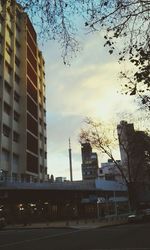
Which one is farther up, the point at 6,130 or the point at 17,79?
the point at 17,79

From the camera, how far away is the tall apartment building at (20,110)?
203 feet

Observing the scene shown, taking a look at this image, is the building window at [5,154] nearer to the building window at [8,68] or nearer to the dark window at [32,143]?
the dark window at [32,143]

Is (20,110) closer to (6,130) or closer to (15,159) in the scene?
(6,130)

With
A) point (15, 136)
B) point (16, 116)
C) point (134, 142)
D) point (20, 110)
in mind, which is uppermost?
point (20, 110)

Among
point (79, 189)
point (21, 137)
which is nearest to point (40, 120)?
point (21, 137)

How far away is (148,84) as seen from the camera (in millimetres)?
13914

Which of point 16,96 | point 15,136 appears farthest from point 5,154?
point 16,96

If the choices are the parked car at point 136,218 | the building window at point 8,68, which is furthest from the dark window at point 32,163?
the parked car at point 136,218

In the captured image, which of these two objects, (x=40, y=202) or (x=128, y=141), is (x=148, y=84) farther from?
(x=40, y=202)

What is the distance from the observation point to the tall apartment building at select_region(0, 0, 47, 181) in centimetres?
Result: 6175

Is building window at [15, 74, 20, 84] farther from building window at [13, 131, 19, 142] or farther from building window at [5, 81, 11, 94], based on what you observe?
building window at [13, 131, 19, 142]

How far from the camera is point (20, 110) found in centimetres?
6956

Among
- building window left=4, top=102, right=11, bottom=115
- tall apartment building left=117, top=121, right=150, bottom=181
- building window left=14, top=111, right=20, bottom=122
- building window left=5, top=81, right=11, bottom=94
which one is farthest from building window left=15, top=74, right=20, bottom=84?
tall apartment building left=117, top=121, right=150, bottom=181

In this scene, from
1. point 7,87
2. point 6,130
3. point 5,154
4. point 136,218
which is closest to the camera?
point 136,218
